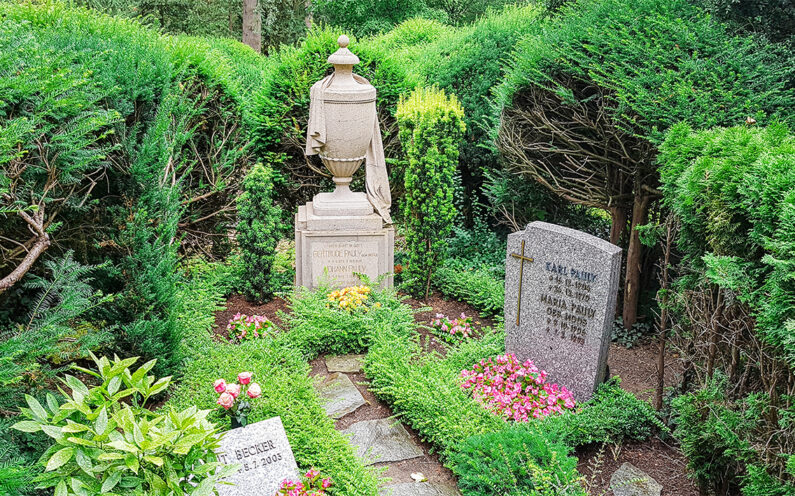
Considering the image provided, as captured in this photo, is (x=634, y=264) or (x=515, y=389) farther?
(x=634, y=264)

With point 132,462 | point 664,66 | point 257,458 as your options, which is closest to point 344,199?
point 664,66

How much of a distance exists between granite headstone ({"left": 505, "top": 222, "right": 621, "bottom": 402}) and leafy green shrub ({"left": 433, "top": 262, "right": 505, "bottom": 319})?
1322 mm

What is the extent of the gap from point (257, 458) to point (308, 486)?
0.37 metres

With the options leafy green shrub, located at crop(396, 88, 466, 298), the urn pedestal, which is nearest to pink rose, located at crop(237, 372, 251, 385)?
the urn pedestal

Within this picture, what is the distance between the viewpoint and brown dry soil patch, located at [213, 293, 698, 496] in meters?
4.96

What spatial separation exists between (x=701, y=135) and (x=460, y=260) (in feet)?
16.0

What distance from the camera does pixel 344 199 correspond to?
820 centimetres

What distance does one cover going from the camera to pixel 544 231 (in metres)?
6.16

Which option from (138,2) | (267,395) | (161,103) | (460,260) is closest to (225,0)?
(138,2)

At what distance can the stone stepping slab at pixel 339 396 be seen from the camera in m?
5.67

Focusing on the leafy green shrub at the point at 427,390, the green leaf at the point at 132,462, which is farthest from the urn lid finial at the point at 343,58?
the green leaf at the point at 132,462

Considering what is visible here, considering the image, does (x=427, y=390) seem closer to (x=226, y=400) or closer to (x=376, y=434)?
(x=376, y=434)

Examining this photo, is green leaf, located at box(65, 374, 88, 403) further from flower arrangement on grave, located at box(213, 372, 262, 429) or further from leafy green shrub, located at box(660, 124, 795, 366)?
leafy green shrub, located at box(660, 124, 795, 366)

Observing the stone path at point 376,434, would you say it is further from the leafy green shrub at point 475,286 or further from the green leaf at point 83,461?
the leafy green shrub at point 475,286
